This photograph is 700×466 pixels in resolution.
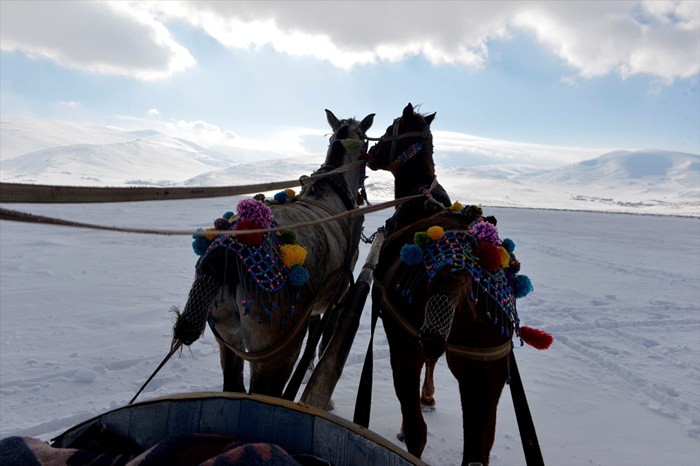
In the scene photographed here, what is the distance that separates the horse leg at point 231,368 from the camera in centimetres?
270

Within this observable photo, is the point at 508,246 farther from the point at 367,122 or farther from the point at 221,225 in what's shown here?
the point at 367,122

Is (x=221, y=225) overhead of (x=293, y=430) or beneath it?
overhead

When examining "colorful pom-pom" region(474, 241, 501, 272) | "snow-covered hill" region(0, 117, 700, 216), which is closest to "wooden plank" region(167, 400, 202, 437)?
"colorful pom-pom" region(474, 241, 501, 272)

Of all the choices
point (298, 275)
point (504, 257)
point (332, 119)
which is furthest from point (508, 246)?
point (332, 119)

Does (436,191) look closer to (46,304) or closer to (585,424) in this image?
(585,424)

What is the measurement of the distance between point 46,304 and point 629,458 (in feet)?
23.5

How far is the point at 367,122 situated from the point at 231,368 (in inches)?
105

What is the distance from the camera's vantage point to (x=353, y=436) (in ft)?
3.89

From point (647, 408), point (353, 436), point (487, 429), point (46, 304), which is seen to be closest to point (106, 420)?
point (353, 436)

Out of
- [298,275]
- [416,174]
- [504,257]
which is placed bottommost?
[298,275]

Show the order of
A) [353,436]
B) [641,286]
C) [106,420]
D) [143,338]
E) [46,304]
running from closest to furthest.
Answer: [353,436], [106,420], [143,338], [46,304], [641,286]

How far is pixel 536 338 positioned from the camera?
2303 millimetres

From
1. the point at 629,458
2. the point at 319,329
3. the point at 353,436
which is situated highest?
the point at 353,436

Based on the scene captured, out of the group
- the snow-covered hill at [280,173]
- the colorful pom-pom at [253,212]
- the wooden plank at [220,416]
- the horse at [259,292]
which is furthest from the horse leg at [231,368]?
the snow-covered hill at [280,173]
